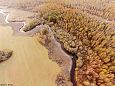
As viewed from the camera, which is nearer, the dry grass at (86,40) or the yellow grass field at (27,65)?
the dry grass at (86,40)

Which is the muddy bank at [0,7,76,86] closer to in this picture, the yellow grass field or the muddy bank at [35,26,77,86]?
the muddy bank at [35,26,77,86]

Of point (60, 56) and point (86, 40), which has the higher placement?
point (86, 40)

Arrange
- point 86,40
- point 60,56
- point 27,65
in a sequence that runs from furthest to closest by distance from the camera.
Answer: point 86,40 → point 60,56 → point 27,65

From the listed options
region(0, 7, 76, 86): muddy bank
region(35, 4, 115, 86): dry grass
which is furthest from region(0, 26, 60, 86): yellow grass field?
region(35, 4, 115, 86): dry grass

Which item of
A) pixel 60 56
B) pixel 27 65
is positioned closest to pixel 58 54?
pixel 60 56

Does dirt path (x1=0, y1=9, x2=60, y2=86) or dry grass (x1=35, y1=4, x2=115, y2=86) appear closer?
dry grass (x1=35, y1=4, x2=115, y2=86)

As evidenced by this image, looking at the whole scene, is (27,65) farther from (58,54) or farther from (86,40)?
(86,40)

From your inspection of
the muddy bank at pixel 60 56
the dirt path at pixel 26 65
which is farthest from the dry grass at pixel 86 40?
the dirt path at pixel 26 65

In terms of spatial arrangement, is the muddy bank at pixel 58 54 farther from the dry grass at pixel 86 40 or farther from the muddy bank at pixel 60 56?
the dry grass at pixel 86 40

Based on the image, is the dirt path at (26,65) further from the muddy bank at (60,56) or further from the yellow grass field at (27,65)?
the muddy bank at (60,56)
